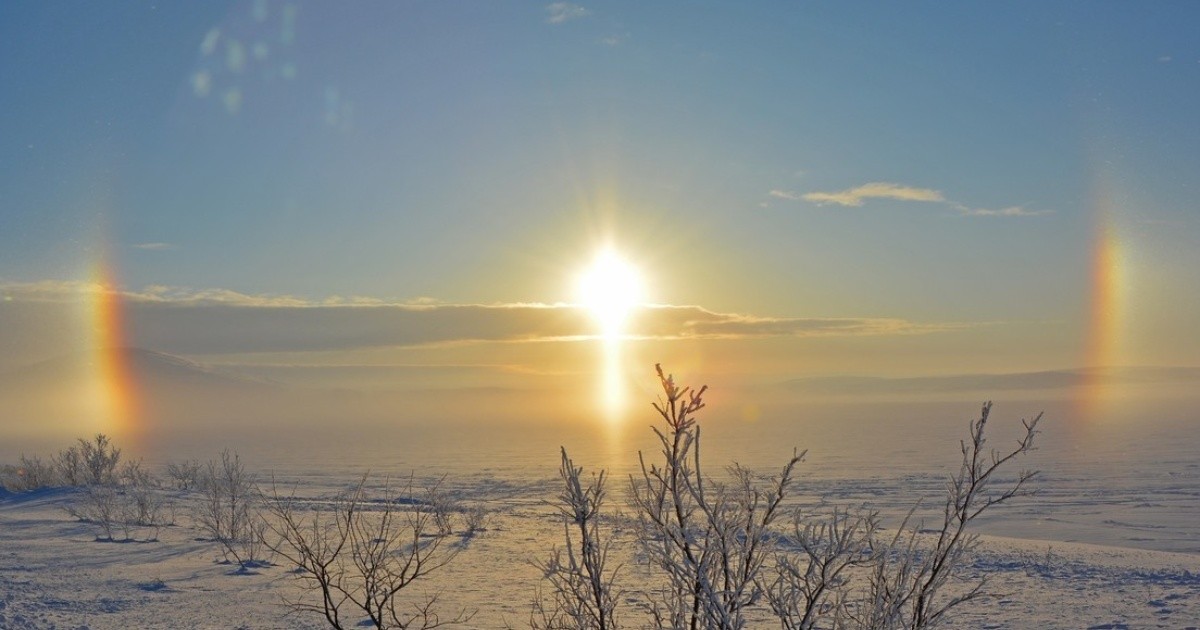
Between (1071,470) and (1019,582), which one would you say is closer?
(1019,582)

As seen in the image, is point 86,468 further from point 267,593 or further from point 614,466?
point 614,466

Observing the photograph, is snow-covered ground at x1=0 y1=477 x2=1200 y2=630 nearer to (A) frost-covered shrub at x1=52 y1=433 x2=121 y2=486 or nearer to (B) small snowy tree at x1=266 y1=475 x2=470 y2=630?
(B) small snowy tree at x1=266 y1=475 x2=470 y2=630

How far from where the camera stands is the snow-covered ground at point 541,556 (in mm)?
11055

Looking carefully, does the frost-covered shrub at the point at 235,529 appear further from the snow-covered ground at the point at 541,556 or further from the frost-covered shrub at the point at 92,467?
the frost-covered shrub at the point at 92,467

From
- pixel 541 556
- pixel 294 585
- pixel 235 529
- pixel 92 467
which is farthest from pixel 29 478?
pixel 541 556

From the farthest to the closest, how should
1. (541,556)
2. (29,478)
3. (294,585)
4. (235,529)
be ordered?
(29,478) → (235,529) → (541,556) → (294,585)

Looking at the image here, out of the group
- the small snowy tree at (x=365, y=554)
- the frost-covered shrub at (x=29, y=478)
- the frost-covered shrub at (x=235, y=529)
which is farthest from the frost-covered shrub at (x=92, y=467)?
the frost-covered shrub at (x=235, y=529)

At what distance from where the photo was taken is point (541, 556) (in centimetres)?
1581

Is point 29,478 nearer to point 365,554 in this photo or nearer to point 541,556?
point 365,554

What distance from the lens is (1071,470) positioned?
35.8 metres

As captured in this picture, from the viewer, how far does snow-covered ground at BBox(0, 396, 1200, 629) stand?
1105cm

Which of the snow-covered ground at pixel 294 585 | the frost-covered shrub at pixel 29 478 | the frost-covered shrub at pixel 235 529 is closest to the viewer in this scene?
the snow-covered ground at pixel 294 585

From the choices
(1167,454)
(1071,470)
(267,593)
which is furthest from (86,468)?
(1167,454)

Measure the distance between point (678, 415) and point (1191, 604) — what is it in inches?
446
